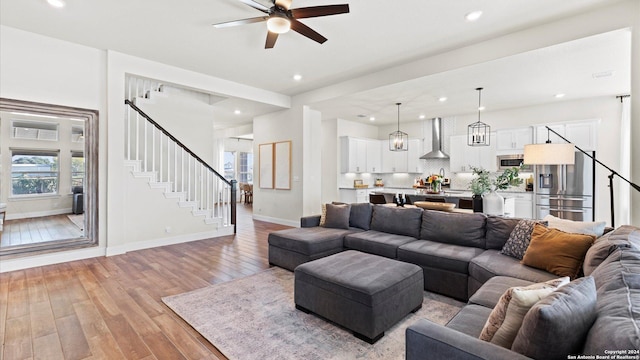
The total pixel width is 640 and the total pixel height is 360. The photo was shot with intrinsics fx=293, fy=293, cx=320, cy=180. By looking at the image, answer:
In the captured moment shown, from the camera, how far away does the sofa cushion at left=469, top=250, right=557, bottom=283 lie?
2.40 meters

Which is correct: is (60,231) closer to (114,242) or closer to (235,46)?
(114,242)

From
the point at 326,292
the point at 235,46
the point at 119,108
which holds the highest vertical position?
the point at 235,46

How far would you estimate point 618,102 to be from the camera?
578cm

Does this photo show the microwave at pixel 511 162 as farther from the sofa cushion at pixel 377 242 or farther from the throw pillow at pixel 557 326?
the throw pillow at pixel 557 326

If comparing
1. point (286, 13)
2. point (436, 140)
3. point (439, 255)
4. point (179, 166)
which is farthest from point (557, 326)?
point (436, 140)

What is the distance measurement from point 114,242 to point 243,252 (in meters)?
1.96

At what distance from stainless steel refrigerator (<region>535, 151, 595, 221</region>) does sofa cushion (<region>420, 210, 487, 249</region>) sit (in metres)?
3.70

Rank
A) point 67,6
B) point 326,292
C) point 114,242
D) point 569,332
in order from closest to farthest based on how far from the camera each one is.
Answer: point 569,332 → point 326,292 → point 67,6 → point 114,242

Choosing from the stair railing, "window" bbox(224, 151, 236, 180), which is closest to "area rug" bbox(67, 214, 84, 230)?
the stair railing

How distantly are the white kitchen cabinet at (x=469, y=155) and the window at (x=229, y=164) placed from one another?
28.4 ft

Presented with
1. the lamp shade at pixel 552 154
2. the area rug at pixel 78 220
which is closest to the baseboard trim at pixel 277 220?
the area rug at pixel 78 220

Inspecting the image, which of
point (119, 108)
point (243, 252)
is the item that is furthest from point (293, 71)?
point (243, 252)

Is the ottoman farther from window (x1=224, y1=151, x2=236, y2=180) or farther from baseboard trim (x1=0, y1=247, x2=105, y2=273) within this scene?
window (x1=224, y1=151, x2=236, y2=180)

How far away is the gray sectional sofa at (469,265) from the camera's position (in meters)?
1.07
